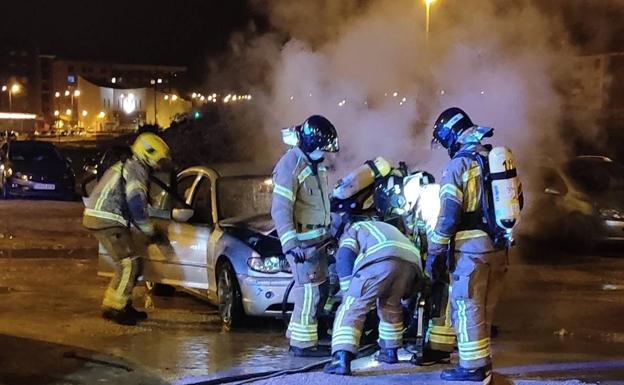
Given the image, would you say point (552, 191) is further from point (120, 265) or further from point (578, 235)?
point (120, 265)

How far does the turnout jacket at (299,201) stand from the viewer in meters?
6.79

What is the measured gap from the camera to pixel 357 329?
6410mm

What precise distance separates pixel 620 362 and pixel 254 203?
3823 millimetres

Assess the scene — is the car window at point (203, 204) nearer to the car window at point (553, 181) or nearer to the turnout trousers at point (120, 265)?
the turnout trousers at point (120, 265)

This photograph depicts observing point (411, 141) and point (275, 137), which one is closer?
point (411, 141)

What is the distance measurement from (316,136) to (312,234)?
0.73 m

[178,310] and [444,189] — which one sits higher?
[444,189]

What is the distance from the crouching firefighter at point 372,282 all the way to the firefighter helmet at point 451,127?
0.74 m

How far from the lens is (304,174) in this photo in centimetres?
691

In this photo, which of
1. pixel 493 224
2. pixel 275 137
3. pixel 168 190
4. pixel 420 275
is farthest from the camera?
pixel 275 137

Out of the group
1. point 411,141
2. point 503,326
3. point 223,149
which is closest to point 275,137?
point 411,141

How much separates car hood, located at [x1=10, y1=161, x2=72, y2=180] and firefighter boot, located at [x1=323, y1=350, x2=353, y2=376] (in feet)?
58.7

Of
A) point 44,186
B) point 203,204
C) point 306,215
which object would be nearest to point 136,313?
point 203,204

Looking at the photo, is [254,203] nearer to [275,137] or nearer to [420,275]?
[420,275]
